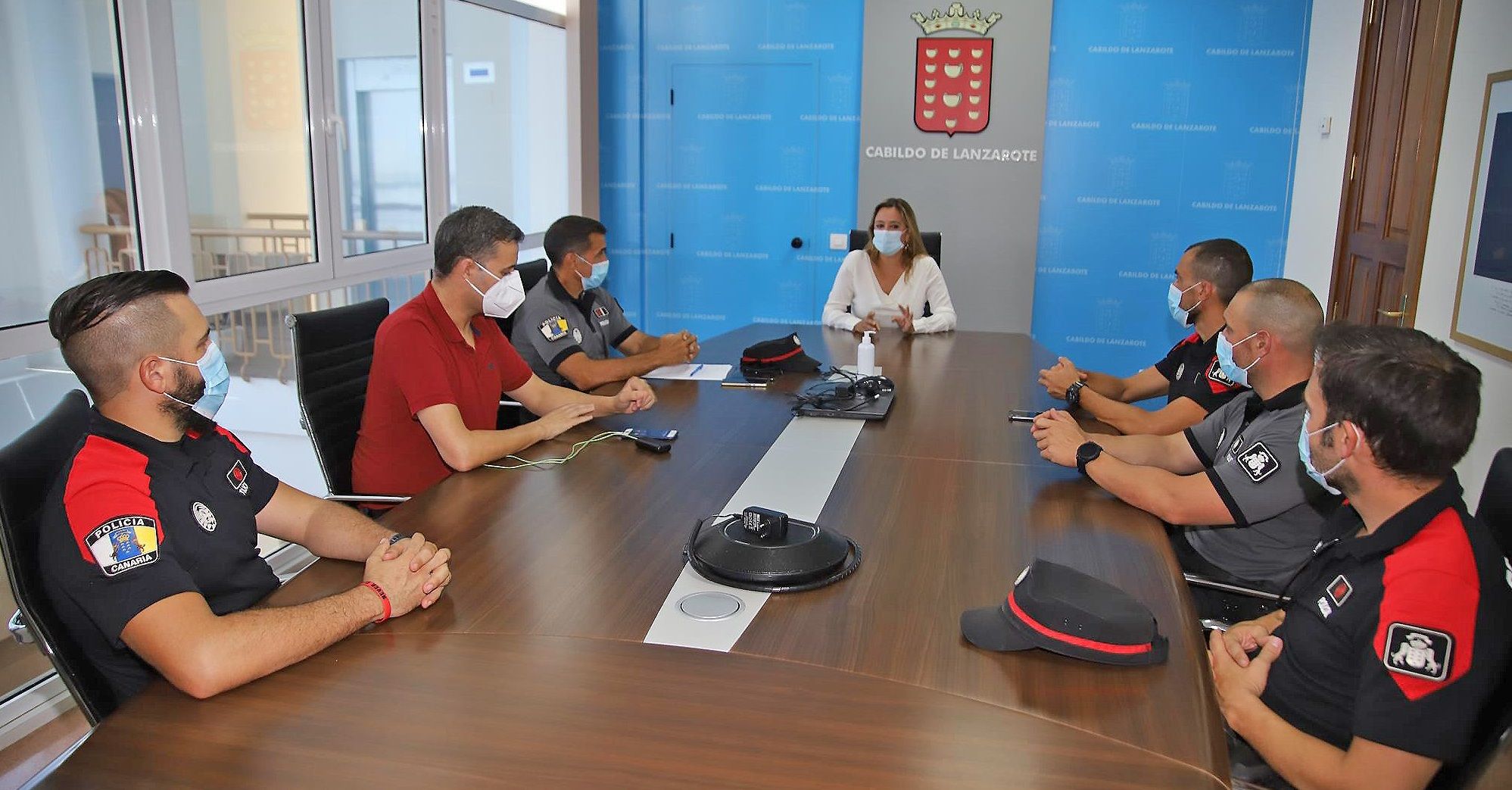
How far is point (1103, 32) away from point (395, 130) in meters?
3.76

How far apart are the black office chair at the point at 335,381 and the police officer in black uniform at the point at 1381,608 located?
1.95m

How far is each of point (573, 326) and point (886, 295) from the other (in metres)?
1.63

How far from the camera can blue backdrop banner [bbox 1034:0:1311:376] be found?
208 inches

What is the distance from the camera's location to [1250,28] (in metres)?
5.24

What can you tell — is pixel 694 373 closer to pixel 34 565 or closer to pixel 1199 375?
pixel 1199 375

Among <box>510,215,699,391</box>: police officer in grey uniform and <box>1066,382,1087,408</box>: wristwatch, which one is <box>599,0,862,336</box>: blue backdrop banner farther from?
<box>1066,382,1087,408</box>: wristwatch

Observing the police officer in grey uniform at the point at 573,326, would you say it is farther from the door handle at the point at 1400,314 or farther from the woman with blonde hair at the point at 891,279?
the door handle at the point at 1400,314

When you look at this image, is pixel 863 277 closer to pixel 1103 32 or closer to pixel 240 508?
pixel 1103 32

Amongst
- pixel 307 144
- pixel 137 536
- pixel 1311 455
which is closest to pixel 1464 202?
pixel 1311 455

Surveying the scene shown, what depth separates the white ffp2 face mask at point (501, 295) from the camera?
276cm

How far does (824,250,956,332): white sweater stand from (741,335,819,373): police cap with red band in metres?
0.96

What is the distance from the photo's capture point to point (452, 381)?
8.73 ft

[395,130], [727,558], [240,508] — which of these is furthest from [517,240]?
[395,130]

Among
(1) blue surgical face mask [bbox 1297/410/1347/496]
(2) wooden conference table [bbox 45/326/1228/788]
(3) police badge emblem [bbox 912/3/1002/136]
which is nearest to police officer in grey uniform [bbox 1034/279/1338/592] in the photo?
(2) wooden conference table [bbox 45/326/1228/788]
